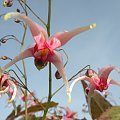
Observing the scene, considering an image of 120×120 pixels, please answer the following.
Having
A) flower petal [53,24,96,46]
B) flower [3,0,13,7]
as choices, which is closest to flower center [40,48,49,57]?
flower petal [53,24,96,46]

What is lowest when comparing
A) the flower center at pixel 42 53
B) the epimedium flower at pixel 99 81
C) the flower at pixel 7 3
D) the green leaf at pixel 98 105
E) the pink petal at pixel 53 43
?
the green leaf at pixel 98 105

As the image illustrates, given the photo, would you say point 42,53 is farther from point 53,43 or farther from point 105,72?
point 105,72

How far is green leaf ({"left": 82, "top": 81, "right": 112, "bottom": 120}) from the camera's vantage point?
2125 millimetres

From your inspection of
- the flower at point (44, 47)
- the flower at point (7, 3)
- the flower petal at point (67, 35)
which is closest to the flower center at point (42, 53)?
the flower at point (44, 47)

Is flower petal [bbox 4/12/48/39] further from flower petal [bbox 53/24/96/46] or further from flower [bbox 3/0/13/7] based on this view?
flower [bbox 3/0/13/7]

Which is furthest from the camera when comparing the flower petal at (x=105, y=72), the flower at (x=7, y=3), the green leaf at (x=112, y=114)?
the flower at (x=7, y=3)

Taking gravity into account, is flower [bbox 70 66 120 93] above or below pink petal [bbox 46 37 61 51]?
below

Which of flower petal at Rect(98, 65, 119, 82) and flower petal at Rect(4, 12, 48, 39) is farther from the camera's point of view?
flower petal at Rect(98, 65, 119, 82)

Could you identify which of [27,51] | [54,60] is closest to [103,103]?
[54,60]

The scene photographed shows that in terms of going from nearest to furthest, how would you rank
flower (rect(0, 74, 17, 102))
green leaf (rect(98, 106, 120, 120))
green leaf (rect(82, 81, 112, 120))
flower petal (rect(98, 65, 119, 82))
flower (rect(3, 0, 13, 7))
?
1. green leaf (rect(98, 106, 120, 120))
2. green leaf (rect(82, 81, 112, 120))
3. flower petal (rect(98, 65, 119, 82))
4. flower (rect(0, 74, 17, 102))
5. flower (rect(3, 0, 13, 7))

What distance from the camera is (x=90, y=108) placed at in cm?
222

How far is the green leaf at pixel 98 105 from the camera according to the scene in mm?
2125

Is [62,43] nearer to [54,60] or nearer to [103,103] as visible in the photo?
[54,60]

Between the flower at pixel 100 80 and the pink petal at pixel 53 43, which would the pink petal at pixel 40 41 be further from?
the flower at pixel 100 80
